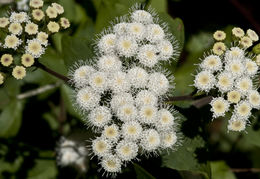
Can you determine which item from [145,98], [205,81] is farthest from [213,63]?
[145,98]

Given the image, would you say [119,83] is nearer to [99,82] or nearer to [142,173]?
[99,82]

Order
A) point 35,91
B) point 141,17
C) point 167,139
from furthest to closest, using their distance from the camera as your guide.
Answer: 1. point 35,91
2. point 141,17
3. point 167,139

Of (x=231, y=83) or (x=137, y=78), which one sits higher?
(x=231, y=83)

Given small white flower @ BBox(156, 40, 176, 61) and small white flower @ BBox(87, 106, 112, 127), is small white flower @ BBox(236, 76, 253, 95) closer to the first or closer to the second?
small white flower @ BBox(156, 40, 176, 61)

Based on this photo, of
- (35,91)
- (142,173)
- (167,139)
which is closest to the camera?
(142,173)

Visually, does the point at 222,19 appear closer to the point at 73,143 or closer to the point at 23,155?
the point at 73,143

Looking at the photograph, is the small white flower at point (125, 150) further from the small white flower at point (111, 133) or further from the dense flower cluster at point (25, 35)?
the dense flower cluster at point (25, 35)
